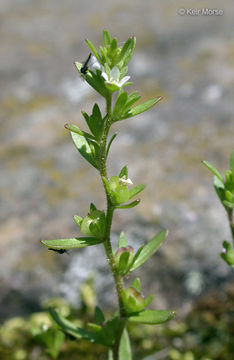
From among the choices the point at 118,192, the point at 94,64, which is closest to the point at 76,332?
the point at 118,192

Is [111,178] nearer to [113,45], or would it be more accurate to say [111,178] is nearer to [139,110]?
[139,110]

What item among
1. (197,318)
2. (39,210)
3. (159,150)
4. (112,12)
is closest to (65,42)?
(112,12)

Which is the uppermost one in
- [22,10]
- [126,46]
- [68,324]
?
[22,10]

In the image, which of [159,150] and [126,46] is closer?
[126,46]

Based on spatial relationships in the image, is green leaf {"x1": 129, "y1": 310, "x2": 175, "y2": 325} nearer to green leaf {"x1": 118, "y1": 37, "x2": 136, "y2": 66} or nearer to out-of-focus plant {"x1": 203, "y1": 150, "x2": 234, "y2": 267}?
out-of-focus plant {"x1": 203, "y1": 150, "x2": 234, "y2": 267}

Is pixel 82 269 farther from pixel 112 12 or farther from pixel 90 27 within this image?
pixel 112 12
